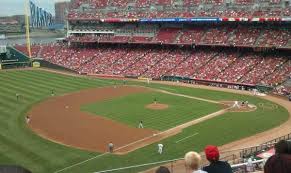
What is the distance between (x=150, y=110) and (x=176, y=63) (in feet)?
90.0

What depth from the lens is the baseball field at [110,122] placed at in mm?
31422

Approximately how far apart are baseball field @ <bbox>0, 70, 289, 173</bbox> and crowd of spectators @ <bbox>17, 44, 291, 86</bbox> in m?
7.20

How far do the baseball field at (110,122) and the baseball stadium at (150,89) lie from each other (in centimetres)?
12

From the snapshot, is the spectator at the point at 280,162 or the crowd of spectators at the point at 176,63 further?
the crowd of spectators at the point at 176,63

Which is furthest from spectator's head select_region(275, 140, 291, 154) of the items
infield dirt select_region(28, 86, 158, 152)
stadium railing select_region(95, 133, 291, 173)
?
infield dirt select_region(28, 86, 158, 152)

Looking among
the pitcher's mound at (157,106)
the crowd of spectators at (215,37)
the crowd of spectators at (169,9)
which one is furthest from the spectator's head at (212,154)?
the crowd of spectators at (169,9)

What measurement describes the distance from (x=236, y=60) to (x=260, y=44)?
4.73 m

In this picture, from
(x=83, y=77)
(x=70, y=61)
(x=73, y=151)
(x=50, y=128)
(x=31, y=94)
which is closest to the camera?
(x=73, y=151)

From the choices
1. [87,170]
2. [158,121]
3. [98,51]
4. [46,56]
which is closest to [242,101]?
[158,121]

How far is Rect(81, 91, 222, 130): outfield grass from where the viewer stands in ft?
136

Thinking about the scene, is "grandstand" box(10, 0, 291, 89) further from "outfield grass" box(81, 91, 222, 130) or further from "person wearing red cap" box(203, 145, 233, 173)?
"person wearing red cap" box(203, 145, 233, 173)

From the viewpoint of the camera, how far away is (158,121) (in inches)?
1624

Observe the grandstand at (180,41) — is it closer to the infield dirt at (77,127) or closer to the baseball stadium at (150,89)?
the baseball stadium at (150,89)

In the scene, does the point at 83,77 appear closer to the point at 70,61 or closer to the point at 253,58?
the point at 70,61
